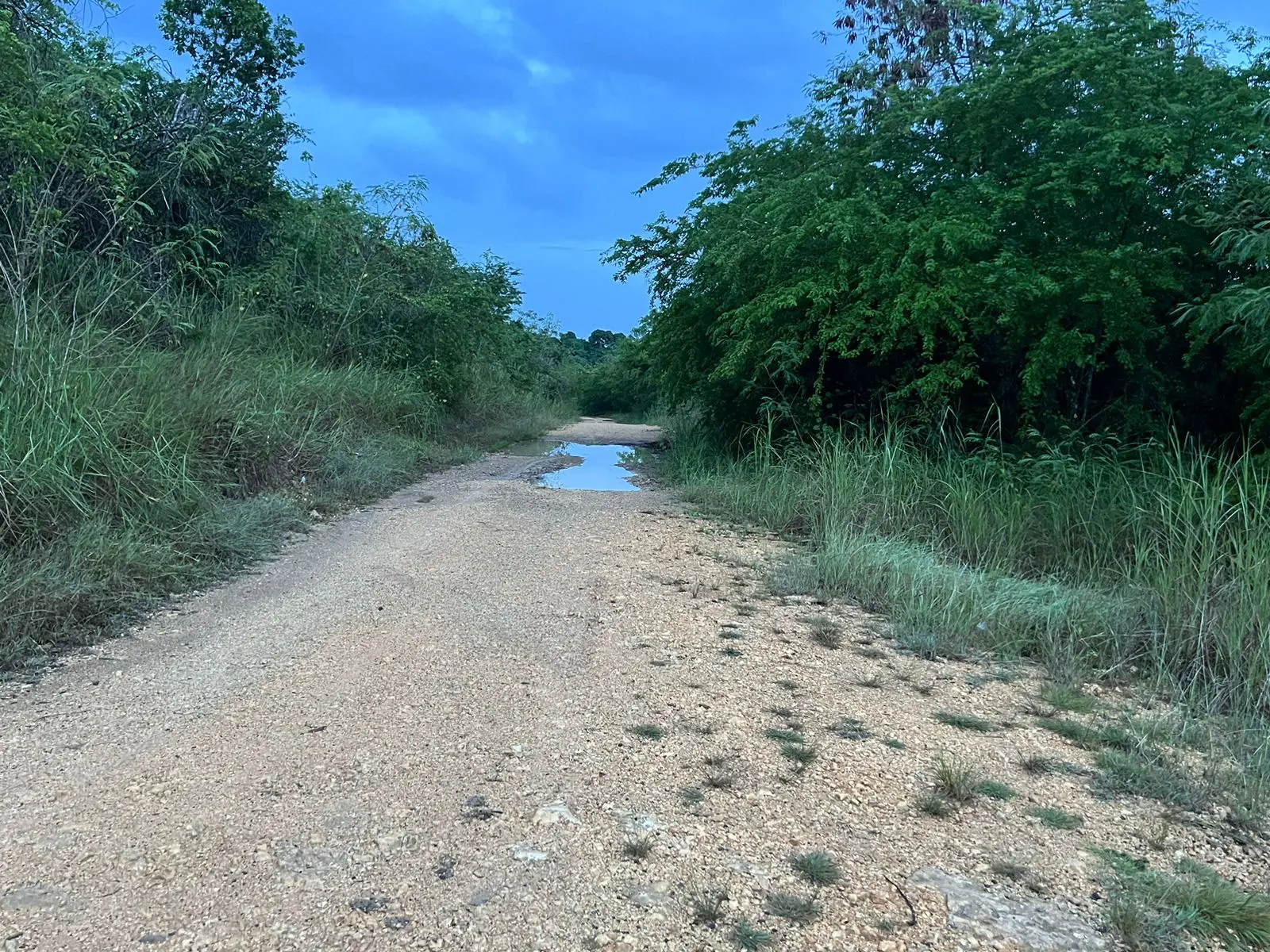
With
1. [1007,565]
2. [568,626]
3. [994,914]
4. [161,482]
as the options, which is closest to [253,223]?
[161,482]

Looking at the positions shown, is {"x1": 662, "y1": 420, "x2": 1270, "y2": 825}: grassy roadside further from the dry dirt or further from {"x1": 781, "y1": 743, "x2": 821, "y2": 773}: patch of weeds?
{"x1": 781, "y1": 743, "x2": 821, "y2": 773}: patch of weeds

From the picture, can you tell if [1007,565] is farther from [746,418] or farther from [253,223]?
[253,223]

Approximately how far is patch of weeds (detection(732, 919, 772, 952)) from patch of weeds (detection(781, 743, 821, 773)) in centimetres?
101

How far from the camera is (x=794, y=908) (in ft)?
8.05

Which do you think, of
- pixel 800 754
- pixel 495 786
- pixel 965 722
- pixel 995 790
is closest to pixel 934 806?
pixel 995 790

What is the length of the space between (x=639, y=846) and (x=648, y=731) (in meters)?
0.92

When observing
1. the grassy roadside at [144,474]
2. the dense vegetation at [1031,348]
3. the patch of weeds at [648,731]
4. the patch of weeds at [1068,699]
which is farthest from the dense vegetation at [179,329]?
the patch of weeds at [1068,699]

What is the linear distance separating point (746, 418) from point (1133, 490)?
7.41 metres

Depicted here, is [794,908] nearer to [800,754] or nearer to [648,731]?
[800,754]

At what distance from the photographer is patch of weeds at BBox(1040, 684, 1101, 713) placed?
4137 millimetres

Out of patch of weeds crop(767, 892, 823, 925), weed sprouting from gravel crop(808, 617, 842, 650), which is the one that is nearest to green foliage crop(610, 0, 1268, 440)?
weed sprouting from gravel crop(808, 617, 842, 650)

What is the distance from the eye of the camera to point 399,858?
2676mm

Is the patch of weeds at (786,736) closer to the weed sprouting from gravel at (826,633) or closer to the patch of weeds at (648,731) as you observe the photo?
the patch of weeds at (648,731)

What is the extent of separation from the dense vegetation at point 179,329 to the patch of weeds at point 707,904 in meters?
3.83
